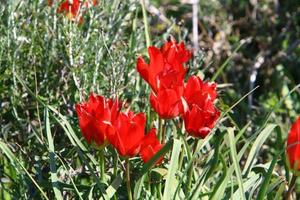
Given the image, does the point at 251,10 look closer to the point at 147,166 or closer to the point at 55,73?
the point at 55,73

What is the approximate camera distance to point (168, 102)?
1.96 metres

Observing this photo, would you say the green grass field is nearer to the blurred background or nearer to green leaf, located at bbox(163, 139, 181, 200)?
green leaf, located at bbox(163, 139, 181, 200)

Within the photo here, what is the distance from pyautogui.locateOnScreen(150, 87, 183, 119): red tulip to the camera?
6.43 ft

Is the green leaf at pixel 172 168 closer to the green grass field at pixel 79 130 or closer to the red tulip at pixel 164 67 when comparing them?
the green grass field at pixel 79 130

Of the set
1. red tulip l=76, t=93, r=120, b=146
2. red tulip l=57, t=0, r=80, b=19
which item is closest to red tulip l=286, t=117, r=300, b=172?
red tulip l=76, t=93, r=120, b=146

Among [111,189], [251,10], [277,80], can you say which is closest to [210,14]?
[251,10]

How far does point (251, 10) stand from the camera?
14.3 feet

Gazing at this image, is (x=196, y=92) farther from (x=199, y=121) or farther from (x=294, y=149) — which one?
(x=294, y=149)

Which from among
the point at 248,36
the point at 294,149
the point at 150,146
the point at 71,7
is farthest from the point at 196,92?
the point at 248,36

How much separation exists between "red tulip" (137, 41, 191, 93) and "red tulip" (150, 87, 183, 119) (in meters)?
0.04

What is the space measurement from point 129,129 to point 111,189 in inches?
7.6

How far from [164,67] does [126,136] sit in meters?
0.32

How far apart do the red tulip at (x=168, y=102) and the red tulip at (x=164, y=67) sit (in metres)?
0.04

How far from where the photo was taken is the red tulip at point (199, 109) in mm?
1921
